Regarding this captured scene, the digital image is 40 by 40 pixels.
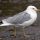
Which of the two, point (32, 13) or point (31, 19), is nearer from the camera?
point (31, 19)

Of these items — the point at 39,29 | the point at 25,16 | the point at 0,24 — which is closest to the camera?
the point at 0,24

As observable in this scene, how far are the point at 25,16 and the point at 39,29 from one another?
22.0 inches

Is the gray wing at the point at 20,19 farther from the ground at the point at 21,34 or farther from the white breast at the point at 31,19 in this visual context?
the ground at the point at 21,34

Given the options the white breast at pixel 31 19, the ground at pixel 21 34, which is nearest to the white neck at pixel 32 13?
the white breast at pixel 31 19

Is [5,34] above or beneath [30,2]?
beneath

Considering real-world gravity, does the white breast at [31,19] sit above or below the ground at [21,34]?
above

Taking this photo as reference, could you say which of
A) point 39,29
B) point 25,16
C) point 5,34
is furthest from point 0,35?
point 39,29

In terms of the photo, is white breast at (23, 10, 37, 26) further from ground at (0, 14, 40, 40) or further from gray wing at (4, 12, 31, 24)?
ground at (0, 14, 40, 40)

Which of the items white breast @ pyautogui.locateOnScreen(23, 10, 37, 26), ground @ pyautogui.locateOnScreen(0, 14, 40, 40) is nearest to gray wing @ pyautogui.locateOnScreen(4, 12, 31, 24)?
white breast @ pyautogui.locateOnScreen(23, 10, 37, 26)

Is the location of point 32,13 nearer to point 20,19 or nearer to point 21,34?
point 20,19

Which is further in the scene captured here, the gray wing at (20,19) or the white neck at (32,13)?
the white neck at (32,13)

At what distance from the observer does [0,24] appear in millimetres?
2516

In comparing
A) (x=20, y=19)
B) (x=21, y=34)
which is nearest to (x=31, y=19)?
(x=20, y=19)

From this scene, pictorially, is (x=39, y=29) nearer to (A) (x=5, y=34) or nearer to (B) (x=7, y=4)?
(A) (x=5, y=34)
